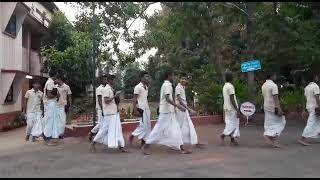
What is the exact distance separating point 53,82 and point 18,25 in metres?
8.62

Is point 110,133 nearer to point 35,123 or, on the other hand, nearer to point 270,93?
point 35,123

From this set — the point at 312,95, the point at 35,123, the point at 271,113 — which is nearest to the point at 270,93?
the point at 271,113

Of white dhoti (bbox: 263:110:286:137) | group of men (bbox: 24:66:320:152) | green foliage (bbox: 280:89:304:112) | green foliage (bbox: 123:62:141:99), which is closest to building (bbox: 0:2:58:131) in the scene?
group of men (bbox: 24:66:320:152)

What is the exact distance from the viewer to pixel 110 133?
37.7ft

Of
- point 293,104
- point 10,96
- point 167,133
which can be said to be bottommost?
point 167,133

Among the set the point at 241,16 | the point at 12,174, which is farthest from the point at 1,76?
the point at 12,174

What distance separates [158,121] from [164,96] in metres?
0.56

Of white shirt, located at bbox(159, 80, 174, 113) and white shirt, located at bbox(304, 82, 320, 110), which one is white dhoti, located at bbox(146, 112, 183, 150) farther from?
white shirt, located at bbox(304, 82, 320, 110)

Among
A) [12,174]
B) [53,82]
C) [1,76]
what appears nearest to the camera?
[12,174]

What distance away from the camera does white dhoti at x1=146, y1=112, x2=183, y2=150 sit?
439 inches

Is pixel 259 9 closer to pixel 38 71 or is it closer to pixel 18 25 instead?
pixel 18 25

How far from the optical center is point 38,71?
2780 centimetres

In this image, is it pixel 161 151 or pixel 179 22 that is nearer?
pixel 161 151

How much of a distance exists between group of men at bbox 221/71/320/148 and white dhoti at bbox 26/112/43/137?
15.7 feet
